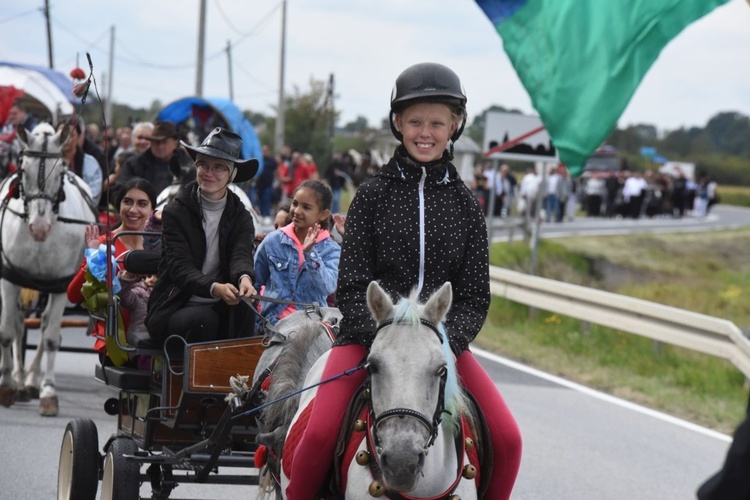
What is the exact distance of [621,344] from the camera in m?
18.2

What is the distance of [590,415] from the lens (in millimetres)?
12734

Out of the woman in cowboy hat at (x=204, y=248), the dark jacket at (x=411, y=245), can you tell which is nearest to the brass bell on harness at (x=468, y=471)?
the dark jacket at (x=411, y=245)

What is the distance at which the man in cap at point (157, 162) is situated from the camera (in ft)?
43.5

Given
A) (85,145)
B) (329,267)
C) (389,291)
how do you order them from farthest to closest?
(85,145)
(329,267)
(389,291)

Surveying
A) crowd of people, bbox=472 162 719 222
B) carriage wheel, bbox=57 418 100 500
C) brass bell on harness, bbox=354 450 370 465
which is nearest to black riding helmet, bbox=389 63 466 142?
brass bell on harness, bbox=354 450 370 465

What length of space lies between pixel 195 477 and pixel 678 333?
868 cm

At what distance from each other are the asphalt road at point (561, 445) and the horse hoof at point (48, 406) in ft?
0.23

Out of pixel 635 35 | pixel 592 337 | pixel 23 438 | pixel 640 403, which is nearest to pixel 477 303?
pixel 635 35

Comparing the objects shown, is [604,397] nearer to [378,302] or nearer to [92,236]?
[92,236]

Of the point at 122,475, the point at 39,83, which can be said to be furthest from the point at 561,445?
the point at 39,83

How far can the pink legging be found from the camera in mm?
5109

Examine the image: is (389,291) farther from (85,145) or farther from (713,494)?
(85,145)

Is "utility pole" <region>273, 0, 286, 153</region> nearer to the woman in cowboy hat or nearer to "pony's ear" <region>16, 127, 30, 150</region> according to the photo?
"pony's ear" <region>16, 127, 30, 150</region>

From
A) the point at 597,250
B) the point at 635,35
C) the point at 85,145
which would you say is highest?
the point at 635,35
